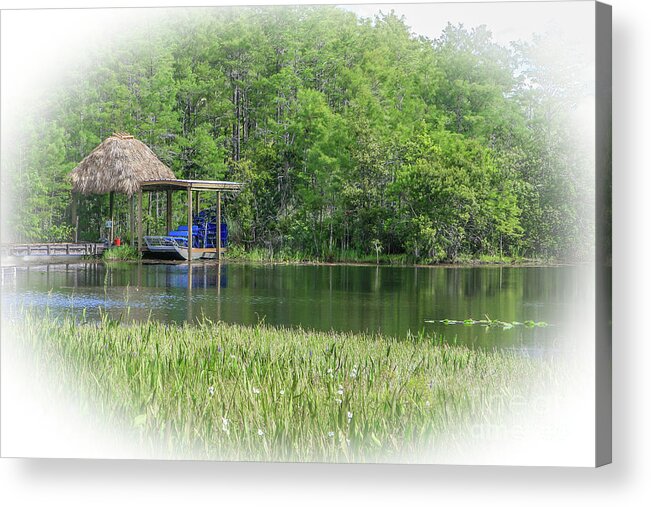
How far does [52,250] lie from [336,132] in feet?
7.27

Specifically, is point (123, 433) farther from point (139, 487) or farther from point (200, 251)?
point (200, 251)

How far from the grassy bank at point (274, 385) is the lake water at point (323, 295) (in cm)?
15

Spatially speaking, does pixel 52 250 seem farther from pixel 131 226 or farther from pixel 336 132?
pixel 336 132

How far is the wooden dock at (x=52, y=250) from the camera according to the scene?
613cm

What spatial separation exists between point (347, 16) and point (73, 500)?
343 centimetres

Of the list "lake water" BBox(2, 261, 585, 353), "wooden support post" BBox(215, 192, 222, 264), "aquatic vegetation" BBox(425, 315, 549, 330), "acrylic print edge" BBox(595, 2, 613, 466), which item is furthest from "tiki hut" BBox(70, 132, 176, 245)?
"acrylic print edge" BBox(595, 2, 613, 466)

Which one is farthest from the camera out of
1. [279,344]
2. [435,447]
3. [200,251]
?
[200,251]

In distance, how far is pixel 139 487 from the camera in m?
5.38

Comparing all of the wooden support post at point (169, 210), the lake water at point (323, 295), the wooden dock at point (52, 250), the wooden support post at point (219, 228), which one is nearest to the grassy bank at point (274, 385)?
the lake water at point (323, 295)

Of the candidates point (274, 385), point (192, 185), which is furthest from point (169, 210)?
point (274, 385)

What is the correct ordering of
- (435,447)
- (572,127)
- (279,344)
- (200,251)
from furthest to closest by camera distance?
(200,251) → (279,344) → (572,127) → (435,447)

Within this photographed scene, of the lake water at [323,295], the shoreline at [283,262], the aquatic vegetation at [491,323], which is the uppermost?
the shoreline at [283,262]

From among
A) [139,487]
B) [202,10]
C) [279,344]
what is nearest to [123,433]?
[139,487]

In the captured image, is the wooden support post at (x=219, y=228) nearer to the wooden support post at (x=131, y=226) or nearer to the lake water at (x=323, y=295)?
the lake water at (x=323, y=295)
